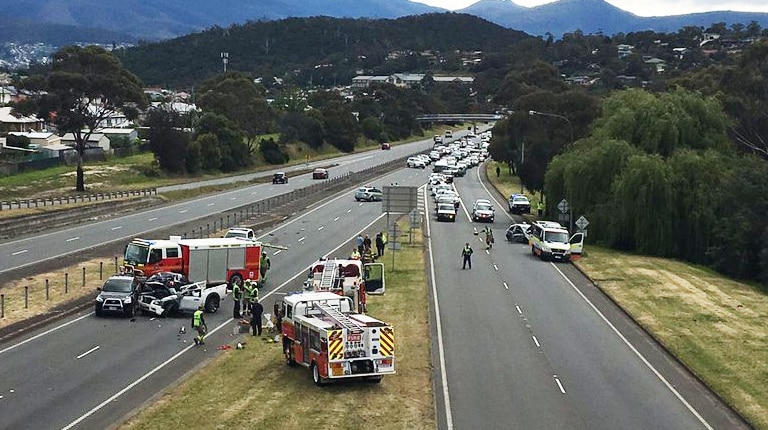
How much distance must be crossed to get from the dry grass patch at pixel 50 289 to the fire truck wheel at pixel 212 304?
4867 millimetres

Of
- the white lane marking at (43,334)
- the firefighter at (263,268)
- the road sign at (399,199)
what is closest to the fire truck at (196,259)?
the firefighter at (263,268)

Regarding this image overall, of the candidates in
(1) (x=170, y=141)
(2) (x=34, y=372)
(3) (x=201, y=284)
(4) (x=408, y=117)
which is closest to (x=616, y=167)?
(3) (x=201, y=284)

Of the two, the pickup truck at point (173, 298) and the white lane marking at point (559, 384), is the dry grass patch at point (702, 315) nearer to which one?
the white lane marking at point (559, 384)

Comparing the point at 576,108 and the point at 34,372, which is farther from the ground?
the point at 576,108

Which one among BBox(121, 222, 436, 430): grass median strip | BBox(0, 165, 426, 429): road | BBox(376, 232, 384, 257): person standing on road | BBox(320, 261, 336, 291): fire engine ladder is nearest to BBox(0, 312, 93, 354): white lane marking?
BBox(0, 165, 426, 429): road

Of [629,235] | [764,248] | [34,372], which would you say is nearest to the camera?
[34,372]

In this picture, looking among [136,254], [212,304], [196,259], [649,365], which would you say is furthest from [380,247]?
[649,365]

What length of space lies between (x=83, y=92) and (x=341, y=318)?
60.5m

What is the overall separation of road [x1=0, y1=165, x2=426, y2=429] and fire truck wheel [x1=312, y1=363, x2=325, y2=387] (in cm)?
344

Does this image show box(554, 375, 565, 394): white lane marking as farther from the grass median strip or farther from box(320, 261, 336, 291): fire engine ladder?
box(320, 261, 336, 291): fire engine ladder

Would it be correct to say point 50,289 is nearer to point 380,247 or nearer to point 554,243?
point 380,247

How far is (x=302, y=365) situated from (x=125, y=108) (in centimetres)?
6105

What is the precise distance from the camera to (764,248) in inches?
1875

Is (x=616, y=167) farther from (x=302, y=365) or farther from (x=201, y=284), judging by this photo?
(x=302, y=365)
